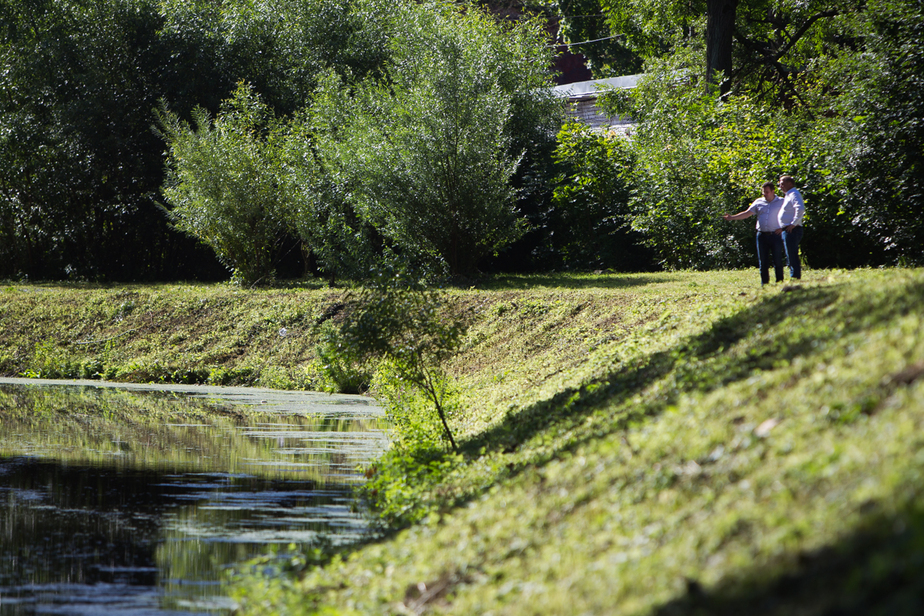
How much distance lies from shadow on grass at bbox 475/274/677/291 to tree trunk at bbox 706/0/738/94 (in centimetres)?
691

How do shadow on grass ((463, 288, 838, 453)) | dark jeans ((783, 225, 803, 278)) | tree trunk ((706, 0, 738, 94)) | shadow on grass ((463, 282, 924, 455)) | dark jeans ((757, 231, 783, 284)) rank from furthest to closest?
tree trunk ((706, 0, 738, 94)) < dark jeans ((757, 231, 783, 284)) < dark jeans ((783, 225, 803, 278)) < shadow on grass ((463, 288, 838, 453)) < shadow on grass ((463, 282, 924, 455))

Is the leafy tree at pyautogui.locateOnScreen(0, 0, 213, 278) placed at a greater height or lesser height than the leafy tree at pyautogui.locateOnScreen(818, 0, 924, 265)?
greater

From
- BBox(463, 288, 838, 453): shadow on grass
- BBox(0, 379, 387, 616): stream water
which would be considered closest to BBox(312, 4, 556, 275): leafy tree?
BBox(0, 379, 387, 616): stream water

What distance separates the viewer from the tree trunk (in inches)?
1067

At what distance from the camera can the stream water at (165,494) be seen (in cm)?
797

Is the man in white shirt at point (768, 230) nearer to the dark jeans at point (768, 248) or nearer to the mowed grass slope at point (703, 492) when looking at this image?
the dark jeans at point (768, 248)

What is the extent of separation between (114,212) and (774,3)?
24116mm

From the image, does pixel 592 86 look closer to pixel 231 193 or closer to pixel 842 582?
pixel 231 193

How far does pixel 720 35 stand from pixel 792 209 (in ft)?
46.5

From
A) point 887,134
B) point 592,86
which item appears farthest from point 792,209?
point 592,86

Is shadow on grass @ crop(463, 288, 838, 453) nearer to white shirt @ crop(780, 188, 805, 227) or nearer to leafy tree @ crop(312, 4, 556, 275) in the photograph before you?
white shirt @ crop(780, 188, 805, 227)

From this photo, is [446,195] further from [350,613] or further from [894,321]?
[350,613]

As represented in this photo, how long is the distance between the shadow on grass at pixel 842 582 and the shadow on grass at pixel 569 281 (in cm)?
1669

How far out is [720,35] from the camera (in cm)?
2725
